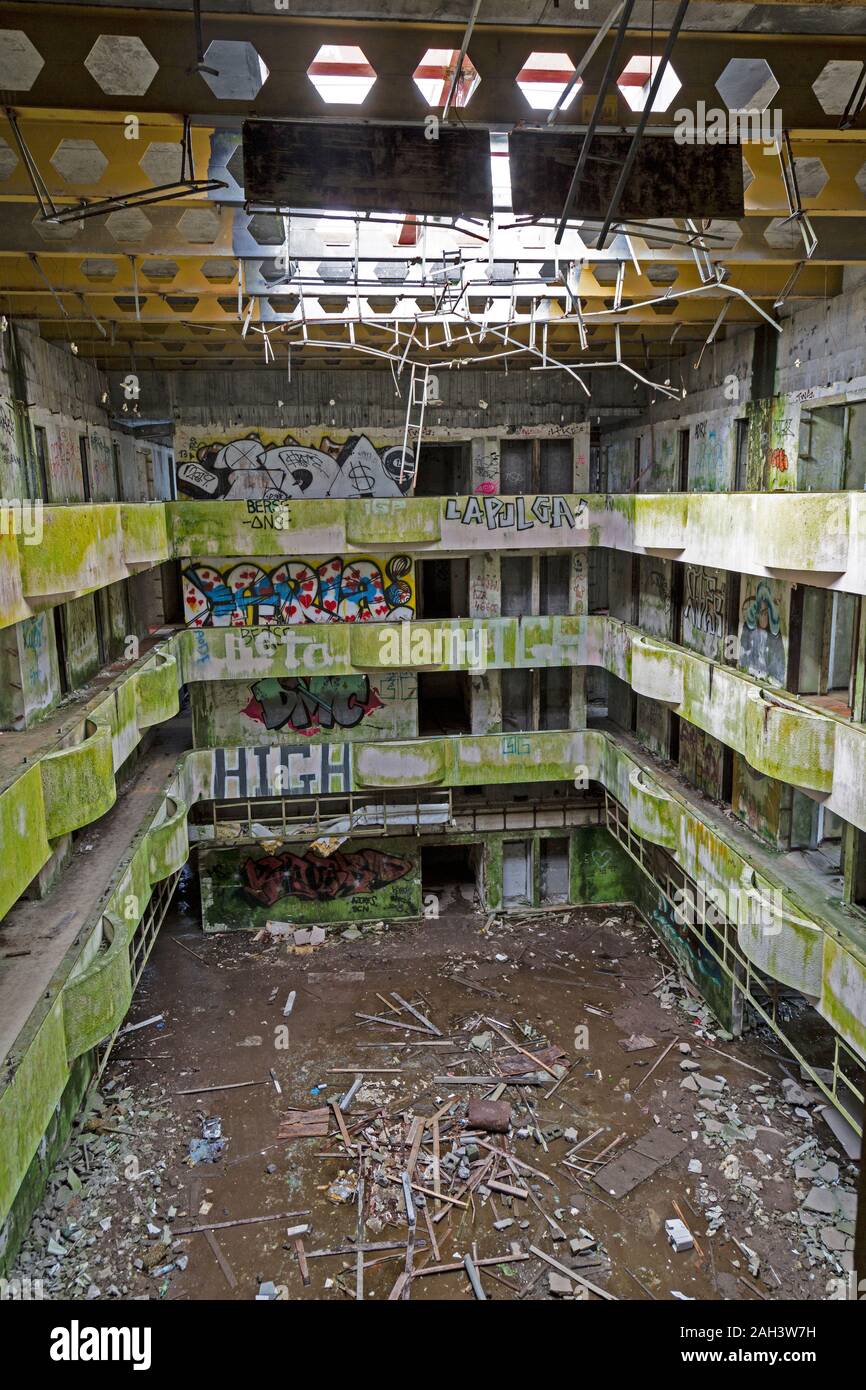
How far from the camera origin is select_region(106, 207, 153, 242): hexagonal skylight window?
10055 mm

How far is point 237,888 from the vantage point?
22531 mm

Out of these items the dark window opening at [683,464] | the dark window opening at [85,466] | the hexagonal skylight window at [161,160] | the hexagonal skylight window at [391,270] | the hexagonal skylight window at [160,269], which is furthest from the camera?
the dark window opening at [683,464]

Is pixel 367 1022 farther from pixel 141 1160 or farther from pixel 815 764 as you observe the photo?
pixel 815 764

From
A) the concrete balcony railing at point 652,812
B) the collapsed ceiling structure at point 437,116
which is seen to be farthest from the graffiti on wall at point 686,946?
the collapsed ceiling structure at point 437,116

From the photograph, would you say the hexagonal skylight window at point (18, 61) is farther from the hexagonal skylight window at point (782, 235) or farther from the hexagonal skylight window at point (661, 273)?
the hexagonal skylight window at point (661, 273)

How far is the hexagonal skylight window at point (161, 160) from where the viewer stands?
8.42 m

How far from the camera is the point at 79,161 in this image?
845 cm

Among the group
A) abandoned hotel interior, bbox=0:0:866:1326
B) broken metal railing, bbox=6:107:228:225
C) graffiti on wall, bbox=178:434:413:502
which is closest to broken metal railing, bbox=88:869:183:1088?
abandoned hotel interior, bbox=0:0:866:1326

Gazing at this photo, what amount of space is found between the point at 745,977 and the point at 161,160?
580 inches

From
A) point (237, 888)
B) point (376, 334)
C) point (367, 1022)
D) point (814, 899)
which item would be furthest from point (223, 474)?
point (814, 899)

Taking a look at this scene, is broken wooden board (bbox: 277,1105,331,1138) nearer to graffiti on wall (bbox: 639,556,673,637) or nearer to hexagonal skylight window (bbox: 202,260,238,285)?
graffiti on wall (bbox: 639,556,673,637)

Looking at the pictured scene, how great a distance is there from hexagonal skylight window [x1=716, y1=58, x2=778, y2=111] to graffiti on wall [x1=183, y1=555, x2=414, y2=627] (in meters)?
15.0

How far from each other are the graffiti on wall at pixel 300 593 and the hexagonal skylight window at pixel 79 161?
1304cm

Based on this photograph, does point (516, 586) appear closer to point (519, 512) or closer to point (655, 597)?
point (519, 512)
